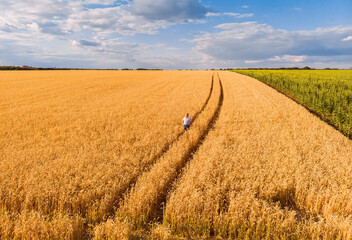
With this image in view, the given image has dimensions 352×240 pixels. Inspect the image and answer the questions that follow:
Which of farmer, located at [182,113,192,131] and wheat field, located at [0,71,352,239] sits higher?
farmer, located at [182,113,192,131]

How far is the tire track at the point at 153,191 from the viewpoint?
4668 mm

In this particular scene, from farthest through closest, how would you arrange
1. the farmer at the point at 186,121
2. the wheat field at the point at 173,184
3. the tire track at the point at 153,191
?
the farmer at the point at 186,121
the tire track at the point at 153,191
the wheat field at the point at 173,184

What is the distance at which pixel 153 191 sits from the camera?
205 inches

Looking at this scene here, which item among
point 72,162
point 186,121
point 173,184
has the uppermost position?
point 186,121

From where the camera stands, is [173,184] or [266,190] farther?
[173,184]

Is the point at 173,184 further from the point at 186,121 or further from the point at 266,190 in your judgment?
the point at 186,121

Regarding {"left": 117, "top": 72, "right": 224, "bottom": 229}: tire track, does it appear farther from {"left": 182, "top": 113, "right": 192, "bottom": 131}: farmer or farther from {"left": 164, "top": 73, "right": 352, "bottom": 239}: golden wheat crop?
{"left": 182, "top": 113, "right": 192, "bottom": 131}: farmer

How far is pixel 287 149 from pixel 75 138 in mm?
8786

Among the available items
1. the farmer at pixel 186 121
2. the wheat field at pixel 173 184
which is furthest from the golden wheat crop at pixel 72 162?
the farmer at pixel 186 121

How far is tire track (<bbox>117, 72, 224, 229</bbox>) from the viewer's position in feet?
15.3

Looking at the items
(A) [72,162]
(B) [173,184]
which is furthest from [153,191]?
(A) [72,162]

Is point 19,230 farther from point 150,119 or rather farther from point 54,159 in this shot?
point 150,119

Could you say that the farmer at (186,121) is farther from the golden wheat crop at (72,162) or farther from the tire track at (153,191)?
the tire track at (153,191)

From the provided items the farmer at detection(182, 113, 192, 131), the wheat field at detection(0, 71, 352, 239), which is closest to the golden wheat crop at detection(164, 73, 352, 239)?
the wheat field at detection(0, 71, 352, 239)
